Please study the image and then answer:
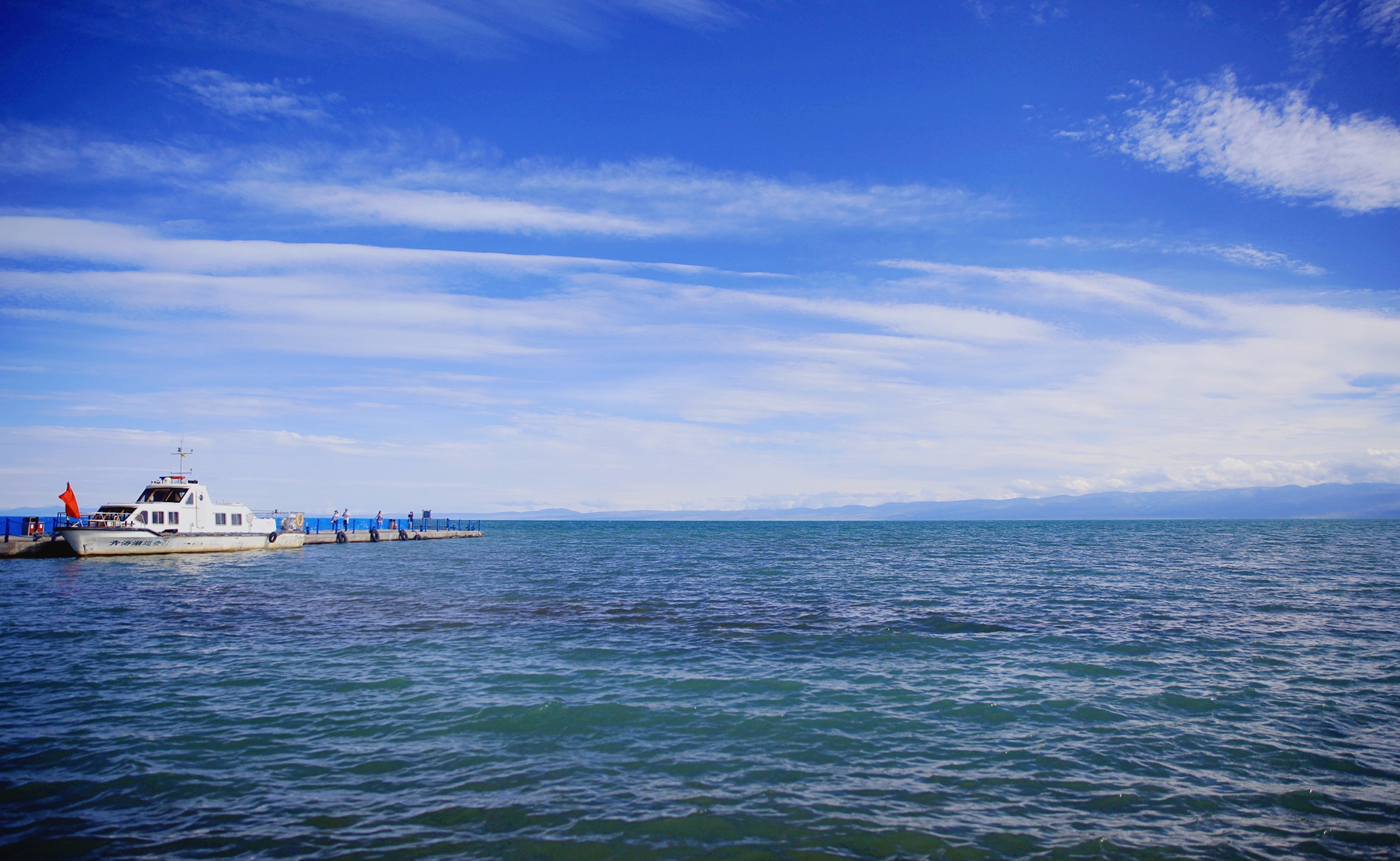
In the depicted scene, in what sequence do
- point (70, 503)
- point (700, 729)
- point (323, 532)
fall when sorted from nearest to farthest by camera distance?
1. point (700, 729)
2. point (70, 503)
3. point (323, 532)

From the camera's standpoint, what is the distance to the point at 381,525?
99562mm

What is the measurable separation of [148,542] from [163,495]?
12.1ft

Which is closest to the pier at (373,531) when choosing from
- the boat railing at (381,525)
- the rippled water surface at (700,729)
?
the boat railing at (381,525)

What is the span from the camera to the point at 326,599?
103ft

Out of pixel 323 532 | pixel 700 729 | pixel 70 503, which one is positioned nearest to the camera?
pixel 700 729

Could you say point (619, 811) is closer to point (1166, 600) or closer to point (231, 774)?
point (231, 774)

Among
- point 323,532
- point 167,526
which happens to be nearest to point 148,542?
point 167,526

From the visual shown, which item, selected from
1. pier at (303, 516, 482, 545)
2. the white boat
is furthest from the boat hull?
pier at (303, 516, 482, 545)

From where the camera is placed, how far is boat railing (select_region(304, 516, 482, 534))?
3305 inches

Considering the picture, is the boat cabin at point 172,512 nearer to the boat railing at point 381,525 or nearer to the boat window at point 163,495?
the boat window at point 163,495

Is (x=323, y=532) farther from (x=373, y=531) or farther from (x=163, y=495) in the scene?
(x=163, y=495)

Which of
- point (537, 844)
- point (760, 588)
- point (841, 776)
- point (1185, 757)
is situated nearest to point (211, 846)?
point (537, 844)

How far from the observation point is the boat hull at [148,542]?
48531 mm

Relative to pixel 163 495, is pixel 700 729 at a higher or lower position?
lower
